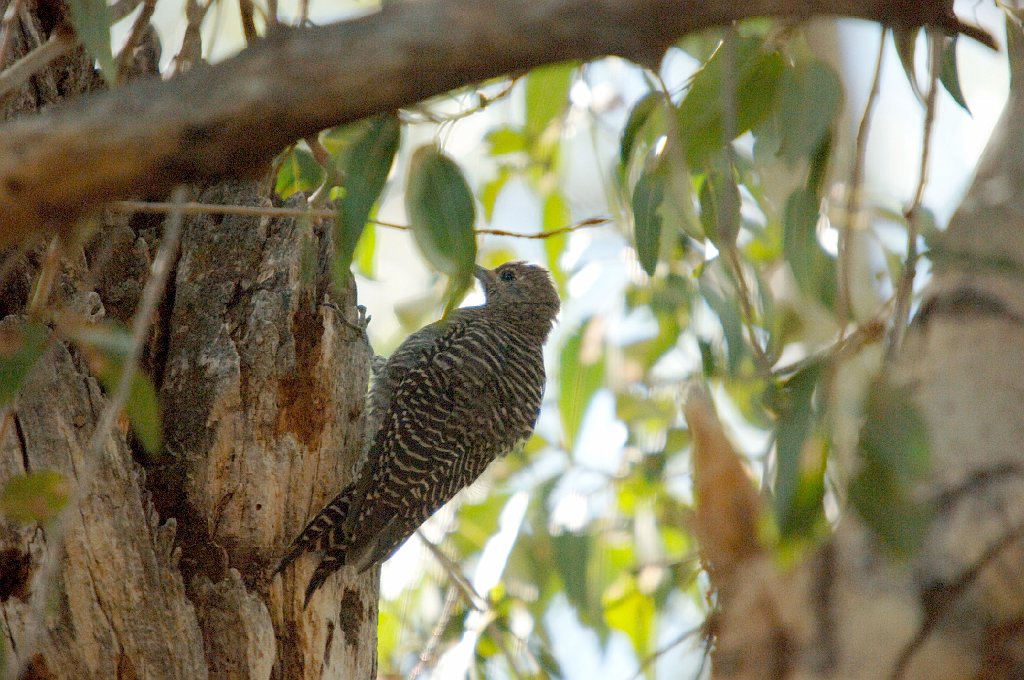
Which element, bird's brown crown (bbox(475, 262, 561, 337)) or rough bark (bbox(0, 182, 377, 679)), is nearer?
rough bark (bbox(0, 182, 377, 679))

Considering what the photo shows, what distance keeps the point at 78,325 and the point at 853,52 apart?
9.96ft

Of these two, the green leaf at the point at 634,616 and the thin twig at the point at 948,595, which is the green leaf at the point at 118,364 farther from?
the green leaf at the point at 634,616

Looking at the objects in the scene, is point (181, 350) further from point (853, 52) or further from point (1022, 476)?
point (853, 52)

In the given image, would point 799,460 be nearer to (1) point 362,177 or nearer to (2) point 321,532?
(1) point 362,177

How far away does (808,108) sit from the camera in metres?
1.31

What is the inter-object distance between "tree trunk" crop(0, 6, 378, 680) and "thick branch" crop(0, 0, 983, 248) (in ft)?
2.81

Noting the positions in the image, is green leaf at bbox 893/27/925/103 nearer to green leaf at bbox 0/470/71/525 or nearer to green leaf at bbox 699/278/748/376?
green leaf at bbox 699/278/748/376

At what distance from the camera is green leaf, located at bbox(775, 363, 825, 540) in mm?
924

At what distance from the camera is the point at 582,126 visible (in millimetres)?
Answer: 3008

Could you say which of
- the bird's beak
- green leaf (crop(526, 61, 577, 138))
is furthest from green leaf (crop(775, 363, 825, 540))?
the bird's beak

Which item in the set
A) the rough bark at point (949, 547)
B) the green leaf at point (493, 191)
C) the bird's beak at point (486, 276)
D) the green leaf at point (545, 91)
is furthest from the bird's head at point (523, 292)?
the rough bark at point (949, 547)

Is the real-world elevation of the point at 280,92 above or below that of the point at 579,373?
below

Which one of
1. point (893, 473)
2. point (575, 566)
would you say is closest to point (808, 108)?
point (893, 473)

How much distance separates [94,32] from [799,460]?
96 centimetres
